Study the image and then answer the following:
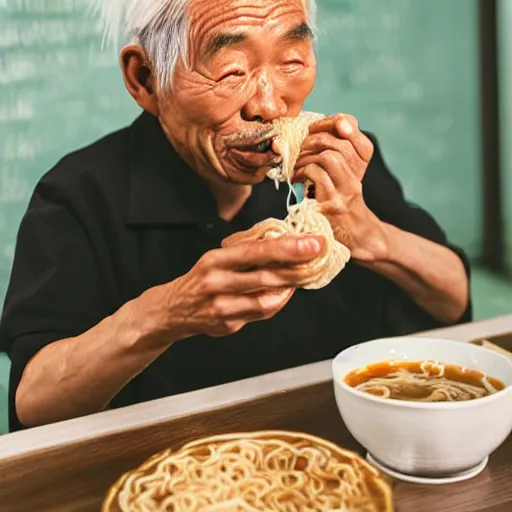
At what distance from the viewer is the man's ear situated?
1.28 metres

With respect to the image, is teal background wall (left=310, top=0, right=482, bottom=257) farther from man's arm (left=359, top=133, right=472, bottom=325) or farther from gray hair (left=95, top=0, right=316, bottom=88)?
gray hair (left=95, top=0, right=316, bottom=88)

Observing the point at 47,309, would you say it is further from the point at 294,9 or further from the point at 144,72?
the point at 294,9

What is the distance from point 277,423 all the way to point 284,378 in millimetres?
89

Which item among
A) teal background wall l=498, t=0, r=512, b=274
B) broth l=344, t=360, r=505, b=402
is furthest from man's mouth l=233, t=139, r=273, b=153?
teal background wall l=498, t=0, r=512, b=274

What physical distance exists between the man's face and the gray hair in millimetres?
18

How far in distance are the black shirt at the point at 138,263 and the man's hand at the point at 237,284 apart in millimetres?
266

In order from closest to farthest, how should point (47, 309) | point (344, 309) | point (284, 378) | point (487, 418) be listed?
point (487, 418)
point (284, 378)
point (47, 309)
point (344, 309)

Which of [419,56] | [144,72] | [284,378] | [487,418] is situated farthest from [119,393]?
[419,56]

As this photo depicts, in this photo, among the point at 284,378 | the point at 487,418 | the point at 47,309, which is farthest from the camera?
the point at 47,309

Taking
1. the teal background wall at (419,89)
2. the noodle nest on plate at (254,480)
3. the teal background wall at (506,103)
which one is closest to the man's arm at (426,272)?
the teal background wall at (419,89)

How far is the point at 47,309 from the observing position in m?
1.26

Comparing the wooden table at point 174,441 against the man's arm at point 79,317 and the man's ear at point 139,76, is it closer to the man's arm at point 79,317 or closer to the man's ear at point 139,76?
the man's arm at point 79,317

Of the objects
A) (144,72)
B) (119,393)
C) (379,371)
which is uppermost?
(144,72)

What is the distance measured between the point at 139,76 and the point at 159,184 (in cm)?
21
